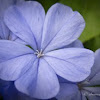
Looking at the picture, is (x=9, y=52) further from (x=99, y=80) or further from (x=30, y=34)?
(x=99, y=80)

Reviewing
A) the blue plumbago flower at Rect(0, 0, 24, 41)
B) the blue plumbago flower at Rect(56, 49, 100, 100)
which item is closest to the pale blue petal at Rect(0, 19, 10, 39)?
the blue plumbago flower at Rect(0, 0, 24, 41)

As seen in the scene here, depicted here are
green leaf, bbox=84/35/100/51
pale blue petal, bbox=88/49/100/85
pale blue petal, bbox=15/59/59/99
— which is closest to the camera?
pale blue petal, bbox=15/59/59/99

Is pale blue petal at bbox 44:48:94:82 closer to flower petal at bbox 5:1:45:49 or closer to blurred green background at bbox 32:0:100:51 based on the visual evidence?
flower petal at bbox 5:1:45:49

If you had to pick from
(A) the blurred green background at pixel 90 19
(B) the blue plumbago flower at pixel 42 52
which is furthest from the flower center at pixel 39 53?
(A) the blurred green background at pixel 90 19

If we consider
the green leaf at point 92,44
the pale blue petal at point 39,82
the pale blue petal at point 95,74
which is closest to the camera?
the pale blue petal at point 39,82

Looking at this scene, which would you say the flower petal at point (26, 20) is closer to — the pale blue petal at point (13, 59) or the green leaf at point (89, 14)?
the pale blue petal at point (13, 59)

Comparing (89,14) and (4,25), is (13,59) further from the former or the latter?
(89,14)
